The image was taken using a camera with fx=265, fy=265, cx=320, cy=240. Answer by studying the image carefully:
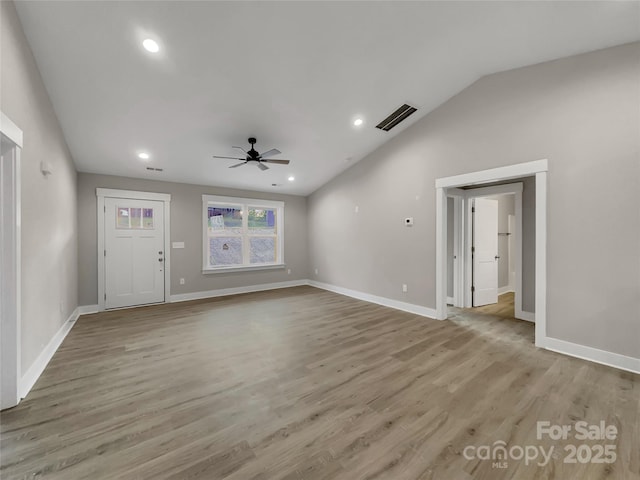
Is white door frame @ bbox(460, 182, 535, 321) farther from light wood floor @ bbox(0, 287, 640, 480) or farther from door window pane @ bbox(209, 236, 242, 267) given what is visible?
door window pane @ bbox(209, 236, 242, 267)

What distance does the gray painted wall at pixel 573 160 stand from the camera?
2602 millimetres

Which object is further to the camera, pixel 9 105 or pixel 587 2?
pixel 587 2

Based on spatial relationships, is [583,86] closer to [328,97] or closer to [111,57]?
[328,97]

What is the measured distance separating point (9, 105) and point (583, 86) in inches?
206

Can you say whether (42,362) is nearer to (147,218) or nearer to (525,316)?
(147,218)

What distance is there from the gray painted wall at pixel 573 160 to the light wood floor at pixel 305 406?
24.3 inches

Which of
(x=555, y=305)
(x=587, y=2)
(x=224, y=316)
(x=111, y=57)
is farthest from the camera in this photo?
(x=224, y=316)

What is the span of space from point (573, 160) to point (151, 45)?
14.6 feet

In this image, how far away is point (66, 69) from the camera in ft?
8.69

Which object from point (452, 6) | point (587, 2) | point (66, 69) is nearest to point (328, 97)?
point (452, 6)

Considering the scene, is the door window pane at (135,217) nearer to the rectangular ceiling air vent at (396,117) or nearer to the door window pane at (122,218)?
the door window pane at (122,218)

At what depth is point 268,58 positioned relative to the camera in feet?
9.12

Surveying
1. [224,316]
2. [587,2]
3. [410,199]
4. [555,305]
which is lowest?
[224,316]

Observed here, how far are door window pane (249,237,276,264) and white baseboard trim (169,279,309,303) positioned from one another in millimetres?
634
